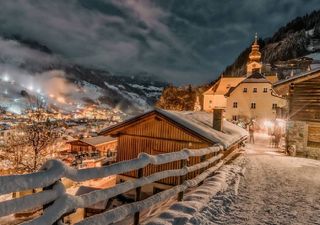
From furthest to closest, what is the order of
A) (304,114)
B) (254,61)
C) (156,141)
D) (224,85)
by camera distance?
(254,61) → (224,85) → (304,114) → (156,141)

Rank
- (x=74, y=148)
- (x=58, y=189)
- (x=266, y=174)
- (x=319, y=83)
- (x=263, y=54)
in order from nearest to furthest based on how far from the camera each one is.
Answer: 1. (x=58, y=189)
2. (x=266, y=174)
3. (x=319, y=83)
4. (x=74, y=148)
5. (x=263, y=54)

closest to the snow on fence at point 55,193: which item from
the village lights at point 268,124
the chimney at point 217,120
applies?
the chimney at point 217,120

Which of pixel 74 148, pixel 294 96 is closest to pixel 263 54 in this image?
pixel 74 148

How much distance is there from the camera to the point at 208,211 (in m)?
6.23

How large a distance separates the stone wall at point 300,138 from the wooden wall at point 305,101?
0.48 m

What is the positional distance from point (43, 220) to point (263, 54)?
139 metres

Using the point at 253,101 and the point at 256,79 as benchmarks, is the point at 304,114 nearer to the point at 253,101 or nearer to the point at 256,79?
the point at 253,101

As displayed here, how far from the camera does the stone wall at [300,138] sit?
748 inches

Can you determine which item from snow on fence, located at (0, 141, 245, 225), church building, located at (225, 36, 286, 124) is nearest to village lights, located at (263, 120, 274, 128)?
church building, located at (225, 36, 286, 124)

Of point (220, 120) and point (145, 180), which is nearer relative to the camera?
point (145, 180)

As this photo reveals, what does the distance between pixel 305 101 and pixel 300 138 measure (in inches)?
111

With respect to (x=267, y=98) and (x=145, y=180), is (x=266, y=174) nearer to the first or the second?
(x=145, y=180)

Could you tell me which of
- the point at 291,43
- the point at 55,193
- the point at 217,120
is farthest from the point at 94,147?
the point at 291,43

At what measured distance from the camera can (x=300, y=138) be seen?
19531 millimetres
